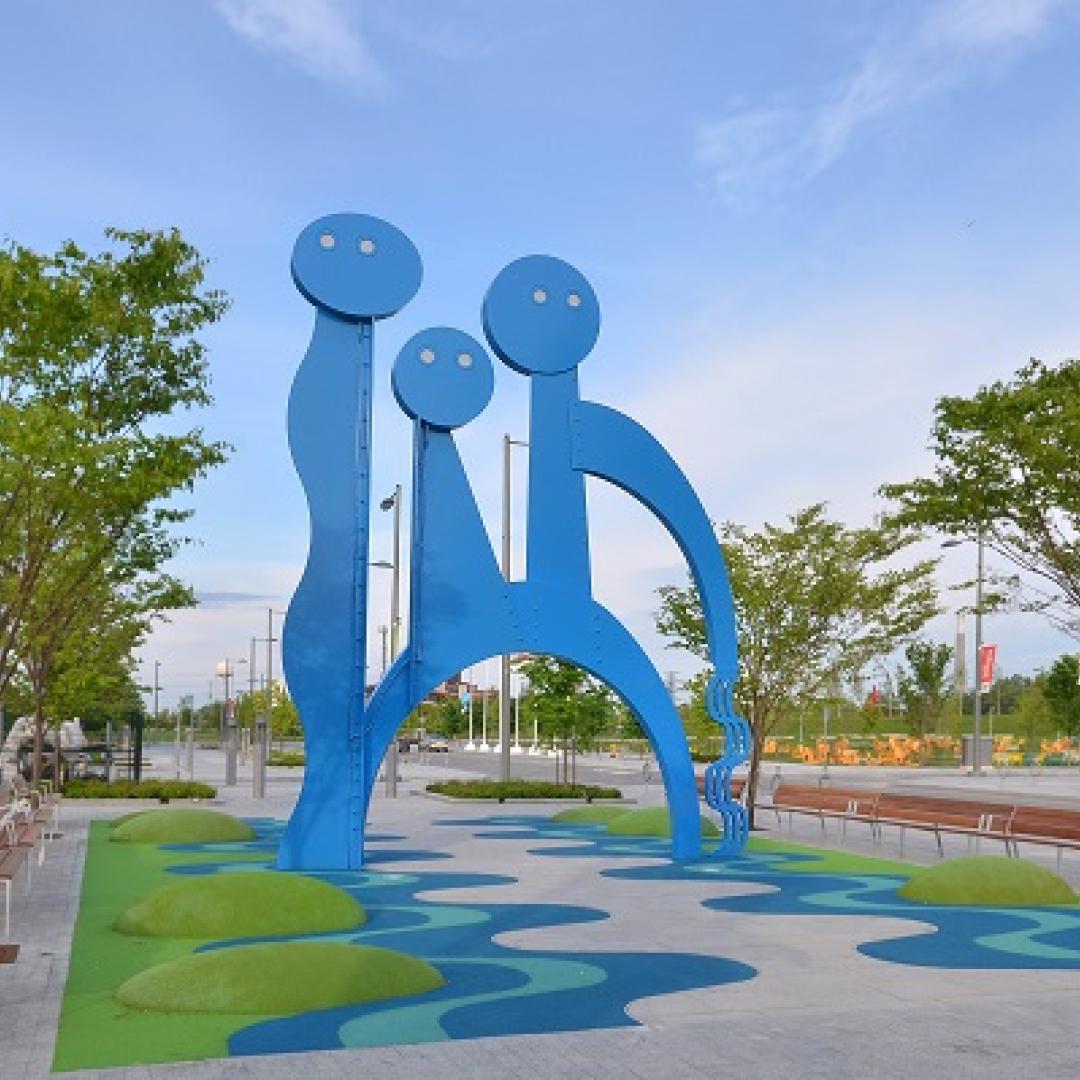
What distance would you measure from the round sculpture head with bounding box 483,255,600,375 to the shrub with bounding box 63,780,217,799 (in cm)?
1334

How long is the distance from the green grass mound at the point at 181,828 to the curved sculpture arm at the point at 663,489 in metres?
6.97

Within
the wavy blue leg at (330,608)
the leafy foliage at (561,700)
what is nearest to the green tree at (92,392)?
the wavy blue leg at (330,608)

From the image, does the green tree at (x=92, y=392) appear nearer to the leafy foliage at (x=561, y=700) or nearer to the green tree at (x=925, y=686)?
the leafy foliage at (x=561, y=700)

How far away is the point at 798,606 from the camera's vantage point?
2366 centimetres

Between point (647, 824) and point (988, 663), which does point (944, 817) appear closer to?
point (647, 824)

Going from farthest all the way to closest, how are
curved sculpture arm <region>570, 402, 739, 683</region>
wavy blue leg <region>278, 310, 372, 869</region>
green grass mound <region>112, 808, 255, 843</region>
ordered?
green grass mound <region>112, 808, 255, 843</region> < curved sculpture arm <region>570, 402, 739, 683</region> < wavy blue leg <region>278, 310, 372, 869</region>

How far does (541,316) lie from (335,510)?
360 cm

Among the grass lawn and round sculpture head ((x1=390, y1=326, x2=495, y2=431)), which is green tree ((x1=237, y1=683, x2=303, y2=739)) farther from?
the grass lawn

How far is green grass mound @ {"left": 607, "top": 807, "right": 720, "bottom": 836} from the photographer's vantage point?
20.5 m

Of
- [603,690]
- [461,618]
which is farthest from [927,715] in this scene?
[461,618]

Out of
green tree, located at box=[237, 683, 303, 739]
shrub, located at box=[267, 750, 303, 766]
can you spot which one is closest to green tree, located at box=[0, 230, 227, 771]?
shrub, located at box=[267, 750, 303, 766]

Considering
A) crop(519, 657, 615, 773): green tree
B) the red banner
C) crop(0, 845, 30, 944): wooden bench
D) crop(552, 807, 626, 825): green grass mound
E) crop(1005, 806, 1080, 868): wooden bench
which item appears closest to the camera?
crop(0, 845, 30, 944): wooden bench

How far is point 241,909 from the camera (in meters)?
10.9

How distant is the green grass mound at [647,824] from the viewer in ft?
67.4
